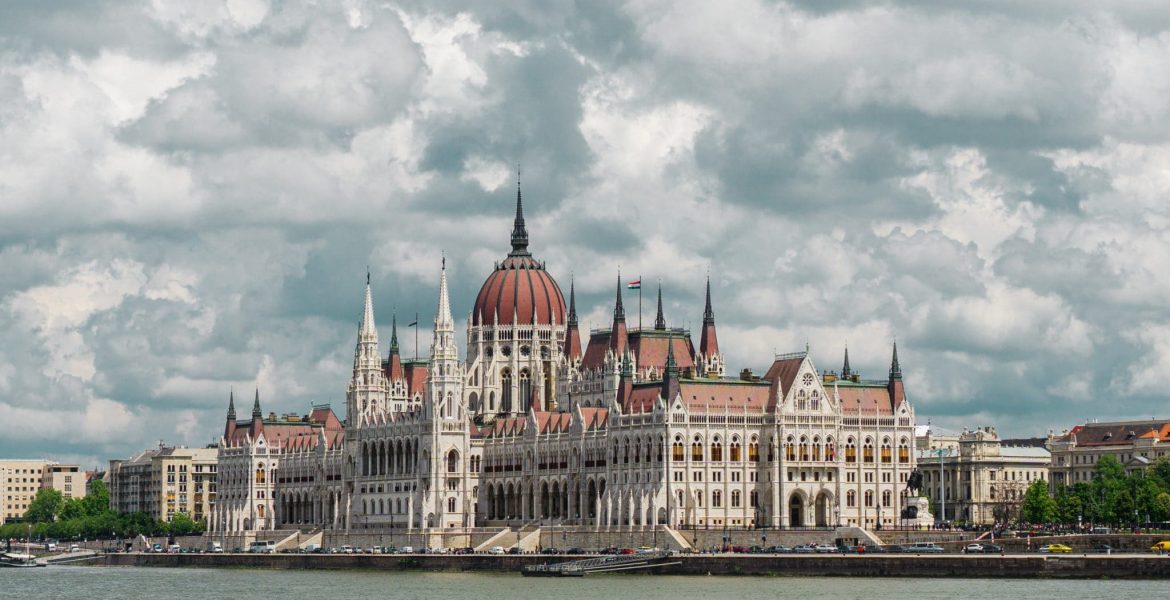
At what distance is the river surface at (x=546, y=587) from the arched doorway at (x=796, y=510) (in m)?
29.9

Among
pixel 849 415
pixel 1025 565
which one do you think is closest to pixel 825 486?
pixel 849 415

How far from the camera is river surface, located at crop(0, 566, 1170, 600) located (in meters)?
140

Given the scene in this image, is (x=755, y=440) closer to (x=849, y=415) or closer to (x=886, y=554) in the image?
(x=849, y=415)

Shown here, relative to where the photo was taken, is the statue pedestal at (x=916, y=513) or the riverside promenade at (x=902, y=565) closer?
the riverside promenade at (x=902, y=565)

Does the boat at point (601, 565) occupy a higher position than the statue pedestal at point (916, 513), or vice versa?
→ the statue pedestal at point (916, 513)

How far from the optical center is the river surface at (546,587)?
458ft

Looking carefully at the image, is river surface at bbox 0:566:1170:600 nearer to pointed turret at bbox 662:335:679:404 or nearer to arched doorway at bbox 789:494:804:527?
pointed turret at bbox 662:335:679:404

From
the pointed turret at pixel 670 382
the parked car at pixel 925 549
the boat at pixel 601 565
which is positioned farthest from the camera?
the pointed turret at pixel 670 382

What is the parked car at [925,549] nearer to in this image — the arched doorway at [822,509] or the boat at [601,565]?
the boat at [601,565]

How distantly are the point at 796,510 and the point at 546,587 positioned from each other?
45811mm

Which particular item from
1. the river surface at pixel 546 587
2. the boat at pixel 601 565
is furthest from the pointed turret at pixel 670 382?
the river surface at pixel 546 587

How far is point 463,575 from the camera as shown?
583 ft

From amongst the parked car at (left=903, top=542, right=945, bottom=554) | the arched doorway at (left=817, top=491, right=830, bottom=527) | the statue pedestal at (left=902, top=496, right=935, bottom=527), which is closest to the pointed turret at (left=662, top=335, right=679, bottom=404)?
the arched doorway at (left=817, top=491, right=830, bottom=527)

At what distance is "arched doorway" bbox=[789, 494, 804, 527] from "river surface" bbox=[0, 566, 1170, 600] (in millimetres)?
29902
